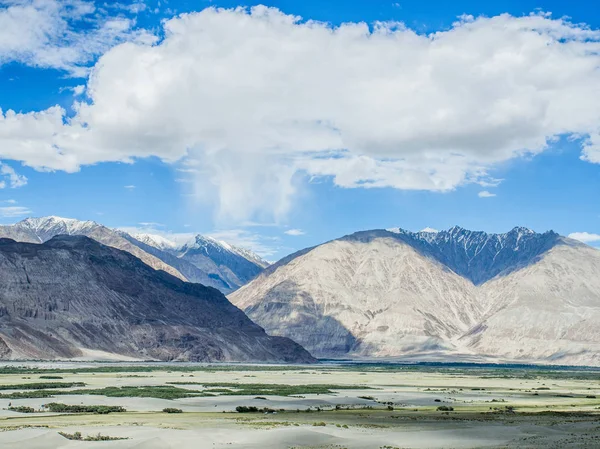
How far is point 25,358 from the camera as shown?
191375mm

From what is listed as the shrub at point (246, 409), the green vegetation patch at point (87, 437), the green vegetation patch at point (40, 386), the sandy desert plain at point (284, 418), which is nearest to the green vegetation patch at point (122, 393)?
the sandy desert plain at point (284, 418)

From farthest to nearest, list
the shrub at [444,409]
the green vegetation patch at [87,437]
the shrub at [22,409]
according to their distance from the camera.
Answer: the shrub at [444,409] < the shrub at [22,409] < the green vegetation patch at [87,437]

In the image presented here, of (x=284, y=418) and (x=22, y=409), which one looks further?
(x=22, y=409)

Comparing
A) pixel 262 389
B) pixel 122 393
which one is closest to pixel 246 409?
pixel 122 393

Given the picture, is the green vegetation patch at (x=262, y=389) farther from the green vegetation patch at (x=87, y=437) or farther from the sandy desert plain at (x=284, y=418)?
the green vegetation patch at (x=87, y=437)

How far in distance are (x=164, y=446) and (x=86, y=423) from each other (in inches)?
562

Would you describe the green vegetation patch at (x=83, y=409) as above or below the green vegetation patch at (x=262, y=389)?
above

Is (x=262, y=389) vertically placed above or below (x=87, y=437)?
below

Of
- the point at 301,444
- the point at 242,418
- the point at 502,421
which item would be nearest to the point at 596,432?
the point at 502,421

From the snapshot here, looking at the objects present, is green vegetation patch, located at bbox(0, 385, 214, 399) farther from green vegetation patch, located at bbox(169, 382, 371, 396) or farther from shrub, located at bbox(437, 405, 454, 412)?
shrub, located at bbox(437, 405, 454, 412)

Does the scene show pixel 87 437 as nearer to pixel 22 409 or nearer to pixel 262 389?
pixel 22 409

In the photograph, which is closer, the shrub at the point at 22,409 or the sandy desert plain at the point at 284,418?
the sandy desert plain at the point at 284,418

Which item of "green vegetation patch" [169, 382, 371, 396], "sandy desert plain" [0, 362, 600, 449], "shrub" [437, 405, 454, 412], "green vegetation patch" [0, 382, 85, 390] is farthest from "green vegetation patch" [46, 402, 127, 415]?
"shrub" [437, 405, 454, 412]

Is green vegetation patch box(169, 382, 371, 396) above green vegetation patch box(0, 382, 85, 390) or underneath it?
underneath
